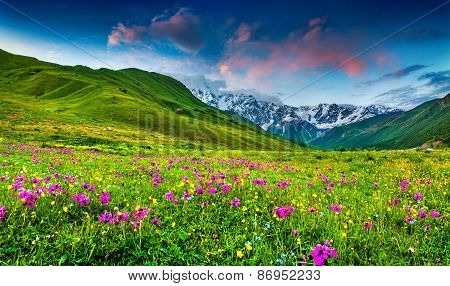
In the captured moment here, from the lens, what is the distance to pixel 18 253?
403cm

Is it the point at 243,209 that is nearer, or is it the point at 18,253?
the point at 18,253

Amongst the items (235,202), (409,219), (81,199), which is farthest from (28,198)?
(409,219)

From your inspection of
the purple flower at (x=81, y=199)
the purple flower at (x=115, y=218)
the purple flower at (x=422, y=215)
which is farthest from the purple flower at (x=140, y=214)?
the purple flower at (x=422, y=215)

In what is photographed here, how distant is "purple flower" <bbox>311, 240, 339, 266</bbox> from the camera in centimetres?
411

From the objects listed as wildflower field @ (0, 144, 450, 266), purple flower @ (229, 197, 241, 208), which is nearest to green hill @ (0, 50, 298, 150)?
wildflower field @ (0, 144, 450, 266)

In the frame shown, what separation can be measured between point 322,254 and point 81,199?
Answer: 15.2 feet

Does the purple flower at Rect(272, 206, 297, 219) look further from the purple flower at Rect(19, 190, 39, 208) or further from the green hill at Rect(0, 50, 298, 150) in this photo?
the green hill at Rect(0, 50, 298, 150)

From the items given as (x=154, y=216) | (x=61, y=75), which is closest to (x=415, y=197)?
(x=154, y=216)

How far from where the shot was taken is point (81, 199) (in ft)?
18.4

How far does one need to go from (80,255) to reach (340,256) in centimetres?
398

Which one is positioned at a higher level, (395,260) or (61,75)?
(61,75)

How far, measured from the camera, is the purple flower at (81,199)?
5531 mm
